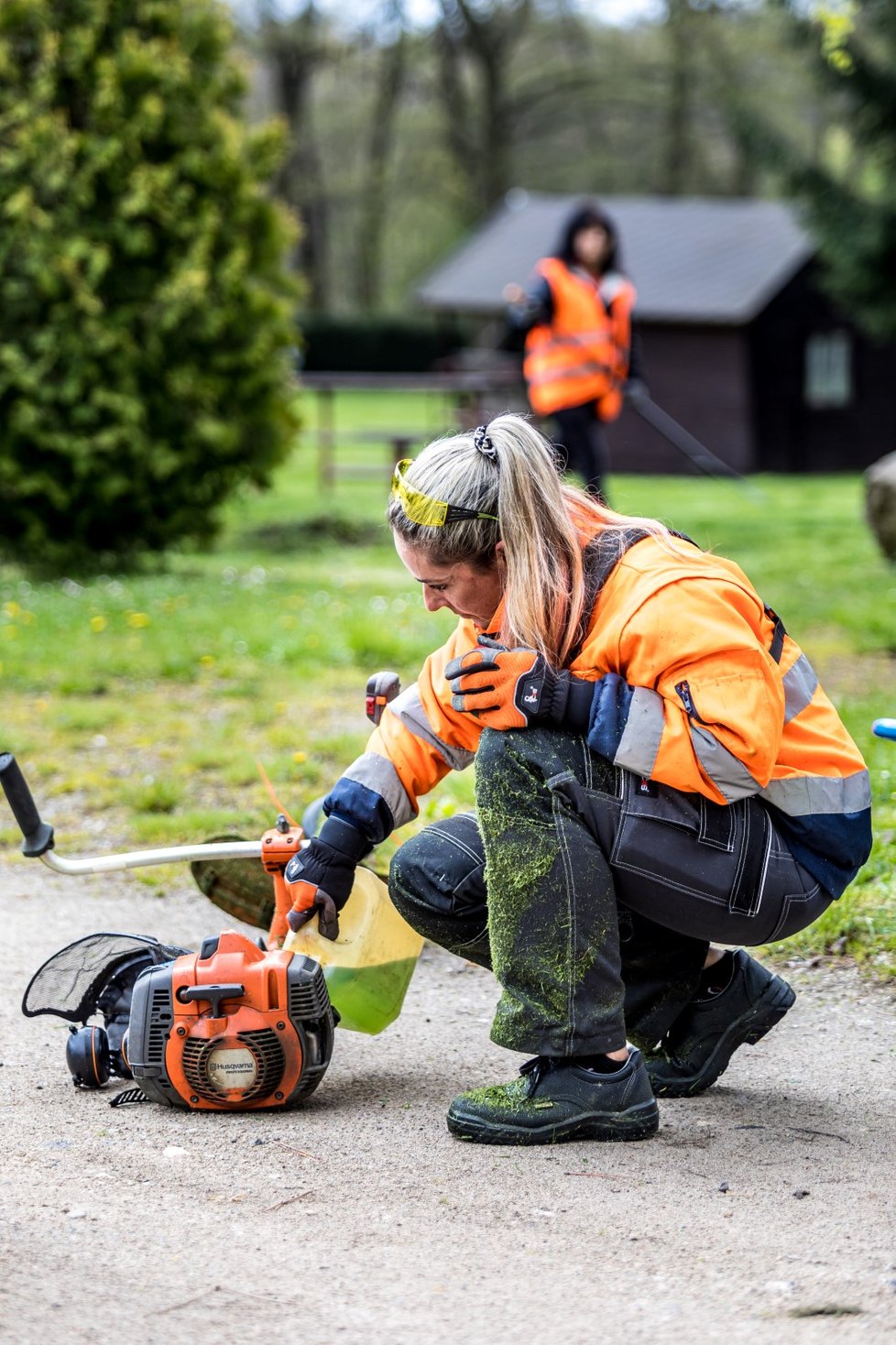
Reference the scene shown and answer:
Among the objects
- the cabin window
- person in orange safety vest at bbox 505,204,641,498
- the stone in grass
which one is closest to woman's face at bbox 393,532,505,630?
the stone in grass

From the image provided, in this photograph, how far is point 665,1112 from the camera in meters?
3.04

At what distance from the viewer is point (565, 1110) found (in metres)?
2.84

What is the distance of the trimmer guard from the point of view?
10.4 ft

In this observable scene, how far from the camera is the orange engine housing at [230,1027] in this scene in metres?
2.87

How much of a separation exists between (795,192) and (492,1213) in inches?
593

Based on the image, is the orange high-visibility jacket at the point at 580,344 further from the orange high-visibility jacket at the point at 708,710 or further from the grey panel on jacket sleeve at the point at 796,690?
the grey panel on jacket sleeve at the point at 796,690

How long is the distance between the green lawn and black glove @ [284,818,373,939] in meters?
1.42

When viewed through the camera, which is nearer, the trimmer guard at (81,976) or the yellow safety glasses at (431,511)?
the yellow safety glasses at (431,511)

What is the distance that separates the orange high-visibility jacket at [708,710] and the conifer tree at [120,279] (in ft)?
21.9

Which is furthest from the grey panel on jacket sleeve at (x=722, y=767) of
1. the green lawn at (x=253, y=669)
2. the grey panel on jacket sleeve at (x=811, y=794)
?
the green lawn at (x=253, y=669)

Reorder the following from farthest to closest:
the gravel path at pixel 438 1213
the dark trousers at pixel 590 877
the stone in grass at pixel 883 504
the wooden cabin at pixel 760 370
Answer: the wooden cabin at pixel 760 370
the stone in grass at pixel 883 504
the dark trousers at pixel 590 877
the gravel path at pixel 438 1213

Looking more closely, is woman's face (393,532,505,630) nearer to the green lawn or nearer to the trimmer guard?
the trimmer guard

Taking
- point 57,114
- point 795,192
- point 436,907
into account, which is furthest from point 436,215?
point 436,907

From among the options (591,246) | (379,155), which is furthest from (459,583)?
(379,155)
